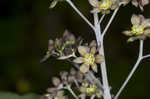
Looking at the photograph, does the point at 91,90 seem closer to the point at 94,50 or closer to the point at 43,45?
the point at 94,50

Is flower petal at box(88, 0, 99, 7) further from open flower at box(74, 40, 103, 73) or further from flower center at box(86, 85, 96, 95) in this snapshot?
flower center at box(86, 85, 96, 95)

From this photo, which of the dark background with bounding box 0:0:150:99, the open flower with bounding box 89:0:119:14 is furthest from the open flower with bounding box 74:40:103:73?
the dark background with bounding box 0:0:150:99

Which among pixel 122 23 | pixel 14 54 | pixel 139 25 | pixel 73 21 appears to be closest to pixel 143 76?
pixel 122 23

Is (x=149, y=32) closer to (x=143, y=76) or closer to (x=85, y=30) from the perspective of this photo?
(x=143, y=76)

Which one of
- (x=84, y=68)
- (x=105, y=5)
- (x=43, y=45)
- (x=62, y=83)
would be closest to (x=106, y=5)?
(x=105, y=5)

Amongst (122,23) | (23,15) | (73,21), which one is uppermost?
(23,15)

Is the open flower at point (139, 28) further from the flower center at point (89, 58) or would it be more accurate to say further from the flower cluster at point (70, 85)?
the flower cluster at point (70, 85)
